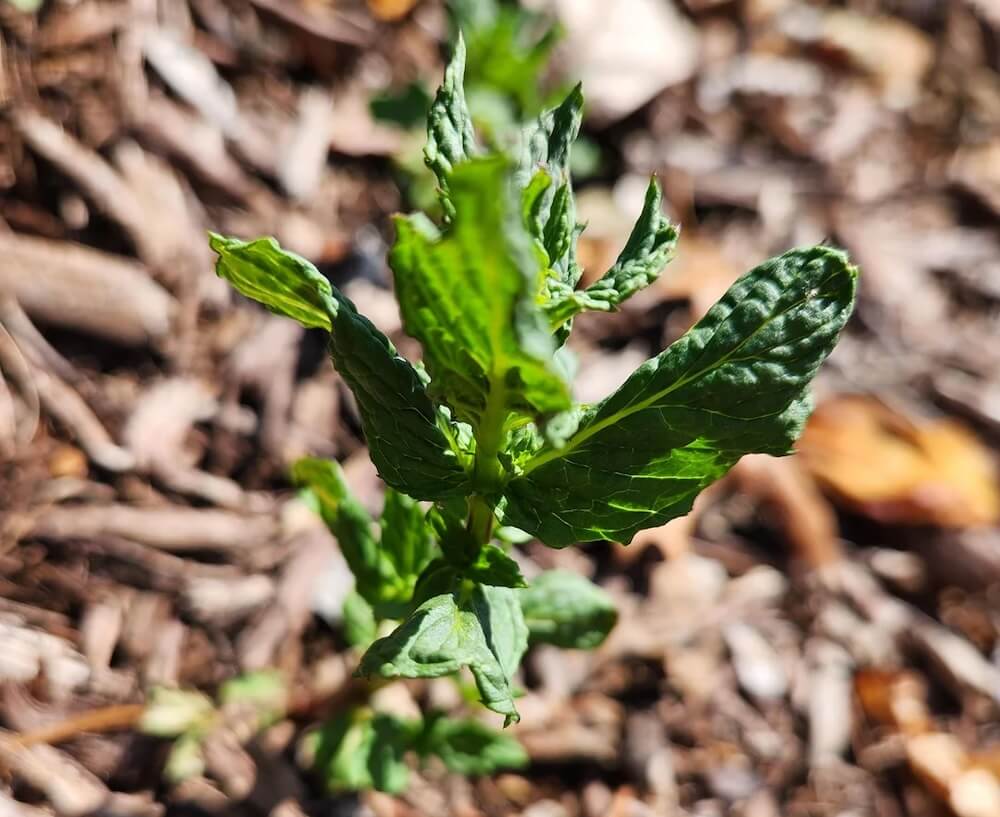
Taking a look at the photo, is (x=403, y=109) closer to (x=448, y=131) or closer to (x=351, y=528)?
(x=351, y=528)

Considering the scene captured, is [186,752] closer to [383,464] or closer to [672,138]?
[383,464]

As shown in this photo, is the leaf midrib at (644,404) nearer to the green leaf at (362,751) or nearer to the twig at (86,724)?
the green leaf at (362,751)

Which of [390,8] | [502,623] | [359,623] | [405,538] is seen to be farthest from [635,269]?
[390,8]

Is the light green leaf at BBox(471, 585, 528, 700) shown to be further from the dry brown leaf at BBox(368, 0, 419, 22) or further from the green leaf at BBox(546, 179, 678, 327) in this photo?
the dry brown leaf at BBox(368, 0, 419, 22)

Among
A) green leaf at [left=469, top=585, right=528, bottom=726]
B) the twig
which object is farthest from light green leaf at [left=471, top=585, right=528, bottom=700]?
the twig

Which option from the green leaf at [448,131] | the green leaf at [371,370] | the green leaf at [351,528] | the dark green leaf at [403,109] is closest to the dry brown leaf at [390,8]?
the dark green leaf at [403,109]
